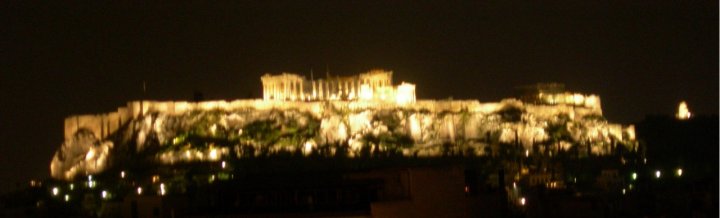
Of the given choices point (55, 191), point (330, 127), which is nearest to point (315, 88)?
point (330, 127)

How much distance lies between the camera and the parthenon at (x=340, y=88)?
9250 cm

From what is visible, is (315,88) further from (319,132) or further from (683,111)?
(683,111)

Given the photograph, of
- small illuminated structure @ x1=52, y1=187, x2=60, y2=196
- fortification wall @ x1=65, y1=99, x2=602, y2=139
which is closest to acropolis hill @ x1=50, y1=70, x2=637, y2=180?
fortification wall @ x1=65, y1=99, x2=602, y2=139

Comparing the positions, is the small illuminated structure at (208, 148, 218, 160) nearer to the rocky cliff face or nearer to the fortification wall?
the rocky cliff face

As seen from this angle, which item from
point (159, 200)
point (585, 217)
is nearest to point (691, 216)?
point (585, 217)

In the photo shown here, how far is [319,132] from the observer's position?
84.4 metres

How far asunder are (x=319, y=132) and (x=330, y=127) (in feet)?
3.87

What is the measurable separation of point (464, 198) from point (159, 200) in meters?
14.8

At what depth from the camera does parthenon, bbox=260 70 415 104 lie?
92.5m

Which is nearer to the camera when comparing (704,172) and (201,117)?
(704,172)

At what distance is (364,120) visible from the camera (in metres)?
86.9

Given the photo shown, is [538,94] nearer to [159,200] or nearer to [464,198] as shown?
[159,200]

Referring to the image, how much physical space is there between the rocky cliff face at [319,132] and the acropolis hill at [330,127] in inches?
2.6

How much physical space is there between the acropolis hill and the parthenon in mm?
68
